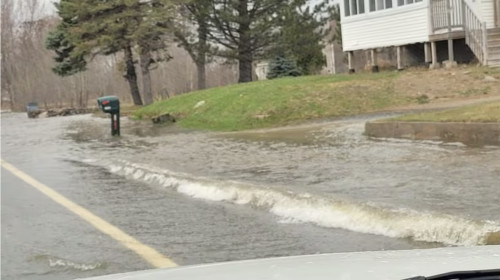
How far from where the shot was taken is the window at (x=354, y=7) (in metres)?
29.9

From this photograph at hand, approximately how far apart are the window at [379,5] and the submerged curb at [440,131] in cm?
1334

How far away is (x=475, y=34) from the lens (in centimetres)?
2398

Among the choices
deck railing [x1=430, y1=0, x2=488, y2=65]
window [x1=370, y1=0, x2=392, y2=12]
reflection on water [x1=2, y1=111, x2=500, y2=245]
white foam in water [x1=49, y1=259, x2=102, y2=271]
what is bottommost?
white foam in water [x1=49, y1=259, x2=102, y2=271]

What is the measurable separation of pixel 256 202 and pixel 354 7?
22.2 m

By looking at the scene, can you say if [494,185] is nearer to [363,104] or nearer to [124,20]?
[363,104]

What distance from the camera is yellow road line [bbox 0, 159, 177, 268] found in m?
6.74

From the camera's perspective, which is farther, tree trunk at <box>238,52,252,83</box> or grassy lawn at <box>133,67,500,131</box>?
tree trunk at <box>238,52,252,83</box>

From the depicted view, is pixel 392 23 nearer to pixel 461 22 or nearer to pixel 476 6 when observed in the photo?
pixel 476 6

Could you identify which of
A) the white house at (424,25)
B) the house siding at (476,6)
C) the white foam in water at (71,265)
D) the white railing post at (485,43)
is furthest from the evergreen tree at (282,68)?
the white foam in water at (71,265)

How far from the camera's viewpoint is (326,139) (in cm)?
1609

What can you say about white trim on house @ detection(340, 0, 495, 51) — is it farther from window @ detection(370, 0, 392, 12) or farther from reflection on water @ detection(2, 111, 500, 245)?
reflection on water @ detection(2, 111, 500, 245)

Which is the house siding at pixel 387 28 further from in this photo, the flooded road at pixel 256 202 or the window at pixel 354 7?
the flooded road at pixel 256 202

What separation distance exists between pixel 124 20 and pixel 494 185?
3224 centimetres

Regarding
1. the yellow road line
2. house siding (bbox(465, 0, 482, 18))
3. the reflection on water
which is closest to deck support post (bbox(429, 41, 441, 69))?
house siding (bbox(465, 0, 482, 18))
